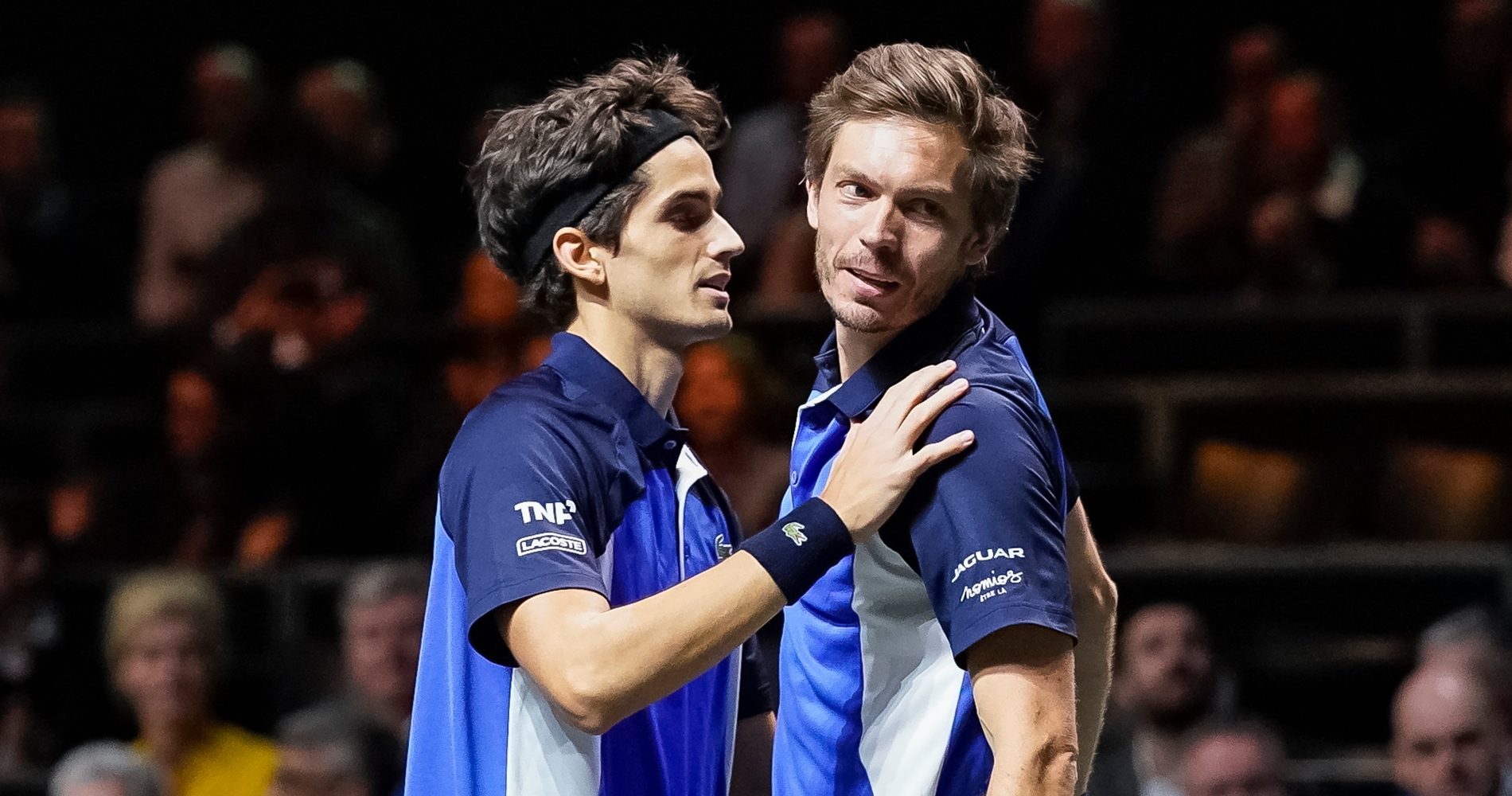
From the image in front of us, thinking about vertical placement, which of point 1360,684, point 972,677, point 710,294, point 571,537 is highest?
point 710,294

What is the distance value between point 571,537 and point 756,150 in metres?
4.94

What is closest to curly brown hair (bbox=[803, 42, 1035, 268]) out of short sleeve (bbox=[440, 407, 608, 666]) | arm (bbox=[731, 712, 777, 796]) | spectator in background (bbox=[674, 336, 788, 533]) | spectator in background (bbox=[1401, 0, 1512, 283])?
short sleeve (bbox=[440, 407, 608, 666])

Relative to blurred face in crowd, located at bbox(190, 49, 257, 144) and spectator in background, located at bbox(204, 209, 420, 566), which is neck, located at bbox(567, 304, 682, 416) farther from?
blurred face in crowd, located at bbox(190, 49, 257, 144)

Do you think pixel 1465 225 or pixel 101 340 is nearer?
pixel 1465 225

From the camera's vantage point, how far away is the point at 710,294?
2881 mm

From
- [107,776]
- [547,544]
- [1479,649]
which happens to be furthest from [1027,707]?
[107,776]

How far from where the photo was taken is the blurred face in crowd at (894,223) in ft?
8.40

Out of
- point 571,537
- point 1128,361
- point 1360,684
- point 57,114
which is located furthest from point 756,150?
point 571,537

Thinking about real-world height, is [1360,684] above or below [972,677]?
below

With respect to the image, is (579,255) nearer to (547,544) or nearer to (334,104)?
(547,544)

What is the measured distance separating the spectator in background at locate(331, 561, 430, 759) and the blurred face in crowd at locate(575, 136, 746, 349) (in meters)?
2.63

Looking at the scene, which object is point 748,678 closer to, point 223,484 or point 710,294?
point 710,294

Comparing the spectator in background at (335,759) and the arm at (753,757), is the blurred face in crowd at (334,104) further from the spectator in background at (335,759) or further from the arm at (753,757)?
the arm at (753,757)

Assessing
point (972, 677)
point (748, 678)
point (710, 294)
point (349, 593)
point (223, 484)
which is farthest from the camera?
point (223, 484)
